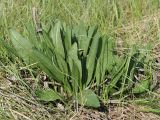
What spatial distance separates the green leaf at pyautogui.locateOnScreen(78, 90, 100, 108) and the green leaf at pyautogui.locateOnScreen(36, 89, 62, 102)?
92 mm

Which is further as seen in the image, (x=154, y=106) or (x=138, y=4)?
(x=138, y=4)

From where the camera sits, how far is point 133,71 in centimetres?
176

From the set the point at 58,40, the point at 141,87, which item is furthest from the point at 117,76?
the point at 58,40

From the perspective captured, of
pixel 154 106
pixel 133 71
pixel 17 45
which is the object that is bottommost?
pixel 154 106

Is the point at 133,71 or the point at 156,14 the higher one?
the point at 156,14

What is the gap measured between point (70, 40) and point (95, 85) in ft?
0.76

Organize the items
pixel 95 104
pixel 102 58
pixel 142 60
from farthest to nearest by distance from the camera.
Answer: pixel 142 60
pixel 102 58
pixel 95 104

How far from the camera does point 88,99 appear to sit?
165 centimetres

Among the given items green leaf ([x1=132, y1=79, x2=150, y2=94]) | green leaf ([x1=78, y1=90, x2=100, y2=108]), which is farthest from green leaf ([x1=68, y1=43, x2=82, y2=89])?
green leaf ([x1=132, y1=79, x2=150, y2=94])

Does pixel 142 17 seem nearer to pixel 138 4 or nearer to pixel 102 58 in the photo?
pixel 138 4

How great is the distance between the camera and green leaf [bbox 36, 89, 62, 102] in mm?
1659

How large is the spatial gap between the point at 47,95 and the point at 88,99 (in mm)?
177

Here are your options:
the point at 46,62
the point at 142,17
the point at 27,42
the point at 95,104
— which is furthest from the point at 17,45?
the point at 142,17

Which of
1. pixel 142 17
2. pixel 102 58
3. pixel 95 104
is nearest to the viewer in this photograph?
pixel 95 104
